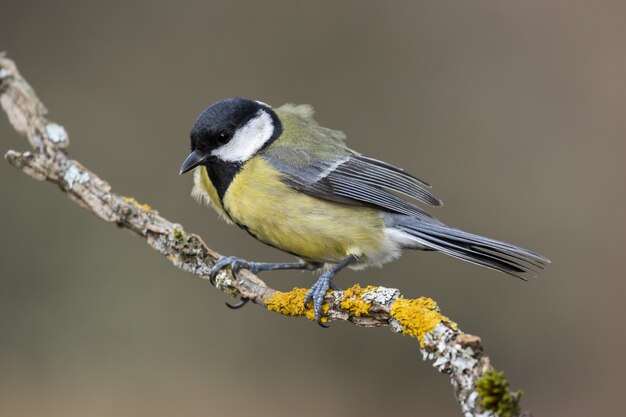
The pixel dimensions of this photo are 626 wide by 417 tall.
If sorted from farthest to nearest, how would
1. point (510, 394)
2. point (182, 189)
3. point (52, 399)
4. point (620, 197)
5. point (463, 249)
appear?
point (182, 189), point (620, 197), point (52, 399), point (463, 249), point (510, 394)

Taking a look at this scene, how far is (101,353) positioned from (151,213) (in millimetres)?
1474

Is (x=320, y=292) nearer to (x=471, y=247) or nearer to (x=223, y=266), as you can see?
(x=223, y=266)

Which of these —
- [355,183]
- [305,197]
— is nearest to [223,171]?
[305,197]

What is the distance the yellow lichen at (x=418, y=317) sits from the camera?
4.93 ft

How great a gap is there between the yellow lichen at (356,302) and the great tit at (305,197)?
364 mm

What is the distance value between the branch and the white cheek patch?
31 cm

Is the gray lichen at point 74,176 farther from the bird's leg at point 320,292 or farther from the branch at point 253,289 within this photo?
the bird's leg at point 320,292

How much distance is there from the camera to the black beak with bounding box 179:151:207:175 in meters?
2.30

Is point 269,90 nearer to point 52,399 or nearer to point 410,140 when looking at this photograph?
point 410,140

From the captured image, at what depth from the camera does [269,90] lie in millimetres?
4078

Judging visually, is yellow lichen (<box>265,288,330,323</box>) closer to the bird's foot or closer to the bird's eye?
the bird's foot

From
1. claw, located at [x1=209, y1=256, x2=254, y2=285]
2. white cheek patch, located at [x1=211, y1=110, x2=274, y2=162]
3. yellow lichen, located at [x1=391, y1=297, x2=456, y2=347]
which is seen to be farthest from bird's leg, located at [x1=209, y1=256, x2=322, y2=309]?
yellow lichen, located at [x1=391, y1=297, x2=456, y2=347]

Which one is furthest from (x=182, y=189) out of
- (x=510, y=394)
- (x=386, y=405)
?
(x=510, y=394)

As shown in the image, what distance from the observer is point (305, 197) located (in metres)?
2.32
